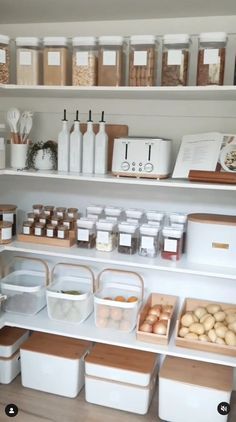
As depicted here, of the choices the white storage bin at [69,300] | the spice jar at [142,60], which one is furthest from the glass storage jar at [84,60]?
the white storage bin at [69,300]

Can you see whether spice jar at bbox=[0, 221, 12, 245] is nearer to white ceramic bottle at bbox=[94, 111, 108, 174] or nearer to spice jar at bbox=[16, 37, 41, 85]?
white ceramic bottle at bbox=[94, 111, 108, 174]

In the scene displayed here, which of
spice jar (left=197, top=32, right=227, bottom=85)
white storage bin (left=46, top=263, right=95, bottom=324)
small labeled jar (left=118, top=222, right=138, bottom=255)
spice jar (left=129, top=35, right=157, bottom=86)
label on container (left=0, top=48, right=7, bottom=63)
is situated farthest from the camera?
white storage bin (left=46, top=263, right=95, bottom=324)

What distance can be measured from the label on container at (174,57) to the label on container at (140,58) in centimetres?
11

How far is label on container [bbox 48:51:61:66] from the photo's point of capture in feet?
6.85

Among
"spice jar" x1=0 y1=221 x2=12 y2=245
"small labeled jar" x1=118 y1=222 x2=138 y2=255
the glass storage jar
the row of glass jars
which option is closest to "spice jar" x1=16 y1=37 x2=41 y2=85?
the row of glass jars

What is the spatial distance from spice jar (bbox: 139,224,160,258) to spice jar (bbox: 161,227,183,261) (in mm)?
44

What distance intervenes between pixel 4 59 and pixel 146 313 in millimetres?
1502

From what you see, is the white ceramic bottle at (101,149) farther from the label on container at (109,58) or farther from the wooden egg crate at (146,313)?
the wooden egg crate at (146,313)

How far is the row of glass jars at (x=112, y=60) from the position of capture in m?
1.91

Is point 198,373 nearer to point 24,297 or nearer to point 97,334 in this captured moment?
point 97,334

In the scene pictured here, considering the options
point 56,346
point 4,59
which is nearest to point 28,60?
point 4,59

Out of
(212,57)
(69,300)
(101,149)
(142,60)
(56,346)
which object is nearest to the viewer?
(212,57)

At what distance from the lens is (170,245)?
2.17m

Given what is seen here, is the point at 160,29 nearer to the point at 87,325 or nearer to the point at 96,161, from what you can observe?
the point at 96,161
